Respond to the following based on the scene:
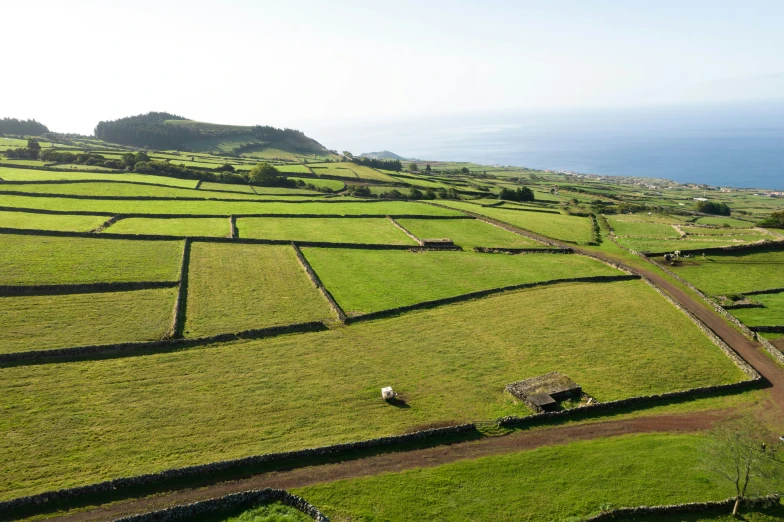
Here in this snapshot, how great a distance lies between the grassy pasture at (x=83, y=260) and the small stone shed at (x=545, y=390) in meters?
33.5

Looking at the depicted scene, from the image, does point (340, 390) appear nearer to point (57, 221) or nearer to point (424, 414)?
point (424, 414)

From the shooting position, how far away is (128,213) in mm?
64938

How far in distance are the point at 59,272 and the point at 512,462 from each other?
139 feet

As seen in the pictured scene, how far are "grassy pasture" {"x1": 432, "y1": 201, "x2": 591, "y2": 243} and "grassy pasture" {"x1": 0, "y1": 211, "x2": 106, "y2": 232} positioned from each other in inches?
2468

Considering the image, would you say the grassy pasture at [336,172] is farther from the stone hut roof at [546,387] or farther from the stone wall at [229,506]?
the stone wall at [229,506]

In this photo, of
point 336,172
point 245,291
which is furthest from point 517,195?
point 245,291

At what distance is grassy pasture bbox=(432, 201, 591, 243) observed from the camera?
2891 inches

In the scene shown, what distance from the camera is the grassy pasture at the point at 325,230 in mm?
62062

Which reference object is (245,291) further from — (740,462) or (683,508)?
(740,462)

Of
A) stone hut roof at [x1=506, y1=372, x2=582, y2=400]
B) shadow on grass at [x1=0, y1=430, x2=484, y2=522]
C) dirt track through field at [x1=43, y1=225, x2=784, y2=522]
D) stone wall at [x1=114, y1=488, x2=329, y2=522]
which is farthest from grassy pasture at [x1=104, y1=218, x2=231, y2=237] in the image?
stone hut roof at [x1=506, y1=372, x2=582, y2=400]

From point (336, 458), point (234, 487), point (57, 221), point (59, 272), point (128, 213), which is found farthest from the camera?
point (128, 213)

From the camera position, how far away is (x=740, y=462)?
22.8m

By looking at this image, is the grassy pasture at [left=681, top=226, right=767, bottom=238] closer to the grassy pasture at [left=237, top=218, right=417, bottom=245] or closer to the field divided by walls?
A: the field divided by walls

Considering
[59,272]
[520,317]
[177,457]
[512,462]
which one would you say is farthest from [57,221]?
[512,462]
